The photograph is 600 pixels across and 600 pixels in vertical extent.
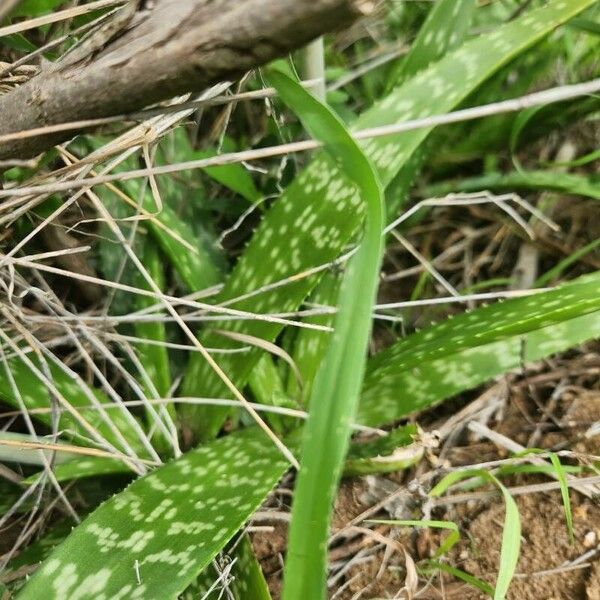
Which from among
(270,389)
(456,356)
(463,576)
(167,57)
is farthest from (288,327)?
(167,57)

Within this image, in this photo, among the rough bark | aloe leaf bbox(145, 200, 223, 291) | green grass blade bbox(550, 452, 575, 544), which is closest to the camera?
the rough bark

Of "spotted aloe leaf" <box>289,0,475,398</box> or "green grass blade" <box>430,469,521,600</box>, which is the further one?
"spotted aloe leaf" <box>289,0,475,398</box>

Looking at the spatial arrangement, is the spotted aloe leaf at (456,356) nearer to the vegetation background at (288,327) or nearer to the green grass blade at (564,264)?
the vegetation background at (288,327)

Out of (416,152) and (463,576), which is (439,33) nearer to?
(416,152)

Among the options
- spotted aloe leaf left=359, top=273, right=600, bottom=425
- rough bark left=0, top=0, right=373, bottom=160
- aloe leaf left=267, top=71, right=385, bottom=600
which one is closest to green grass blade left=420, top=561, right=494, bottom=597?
spotted aloe leaf left=359, top=273, right=600, bottom=425

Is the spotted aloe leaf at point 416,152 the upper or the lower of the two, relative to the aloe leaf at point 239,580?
upper

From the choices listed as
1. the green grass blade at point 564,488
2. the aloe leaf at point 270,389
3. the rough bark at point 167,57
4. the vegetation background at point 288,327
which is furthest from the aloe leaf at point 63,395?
the green grass blade at point 564,488

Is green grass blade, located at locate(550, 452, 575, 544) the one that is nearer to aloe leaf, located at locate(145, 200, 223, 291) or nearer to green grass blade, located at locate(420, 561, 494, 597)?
green grass blade, located at locate(420, 561, 494, 597)
